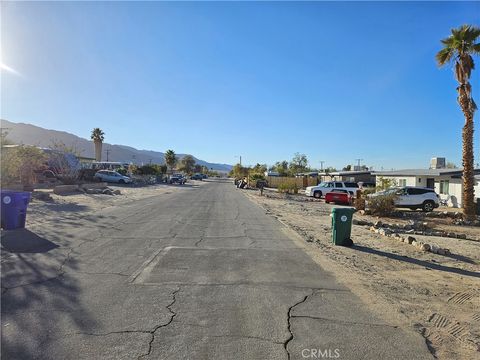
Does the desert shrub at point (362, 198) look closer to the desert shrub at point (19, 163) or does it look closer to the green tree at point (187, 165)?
the desert shrub at point (19, 163)

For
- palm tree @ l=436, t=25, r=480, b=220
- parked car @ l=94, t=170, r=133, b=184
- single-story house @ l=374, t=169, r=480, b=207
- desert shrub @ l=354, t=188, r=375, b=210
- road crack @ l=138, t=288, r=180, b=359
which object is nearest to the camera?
road crack @ l=138, t=288, r=180, b=359

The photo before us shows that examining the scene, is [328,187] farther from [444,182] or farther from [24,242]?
[24,242]

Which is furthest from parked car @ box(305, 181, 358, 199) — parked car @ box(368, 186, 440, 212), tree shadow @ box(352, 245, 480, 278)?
tree shadow @ box(352, 245, 480, 278)

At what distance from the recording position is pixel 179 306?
560cm

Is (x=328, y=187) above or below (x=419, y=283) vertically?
above

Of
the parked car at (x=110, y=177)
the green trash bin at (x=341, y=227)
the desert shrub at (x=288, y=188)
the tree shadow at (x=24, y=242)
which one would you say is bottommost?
the tree shadow at (x=24, y=242)

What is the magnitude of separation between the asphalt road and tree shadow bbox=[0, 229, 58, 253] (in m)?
0.03

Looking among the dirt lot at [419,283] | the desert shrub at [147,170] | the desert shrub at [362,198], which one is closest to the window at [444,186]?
the desert shrub at [362,198]

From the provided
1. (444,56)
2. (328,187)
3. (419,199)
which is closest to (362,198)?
(419,199)

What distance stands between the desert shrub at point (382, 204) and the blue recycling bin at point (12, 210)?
1775cm

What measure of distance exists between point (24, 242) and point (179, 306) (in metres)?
6.30

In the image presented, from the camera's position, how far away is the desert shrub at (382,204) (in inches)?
898

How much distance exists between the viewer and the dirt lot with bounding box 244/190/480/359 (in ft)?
17.0

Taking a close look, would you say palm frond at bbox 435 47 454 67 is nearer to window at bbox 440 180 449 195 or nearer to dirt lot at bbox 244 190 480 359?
dirt lot at bbox 244 190 480 359
